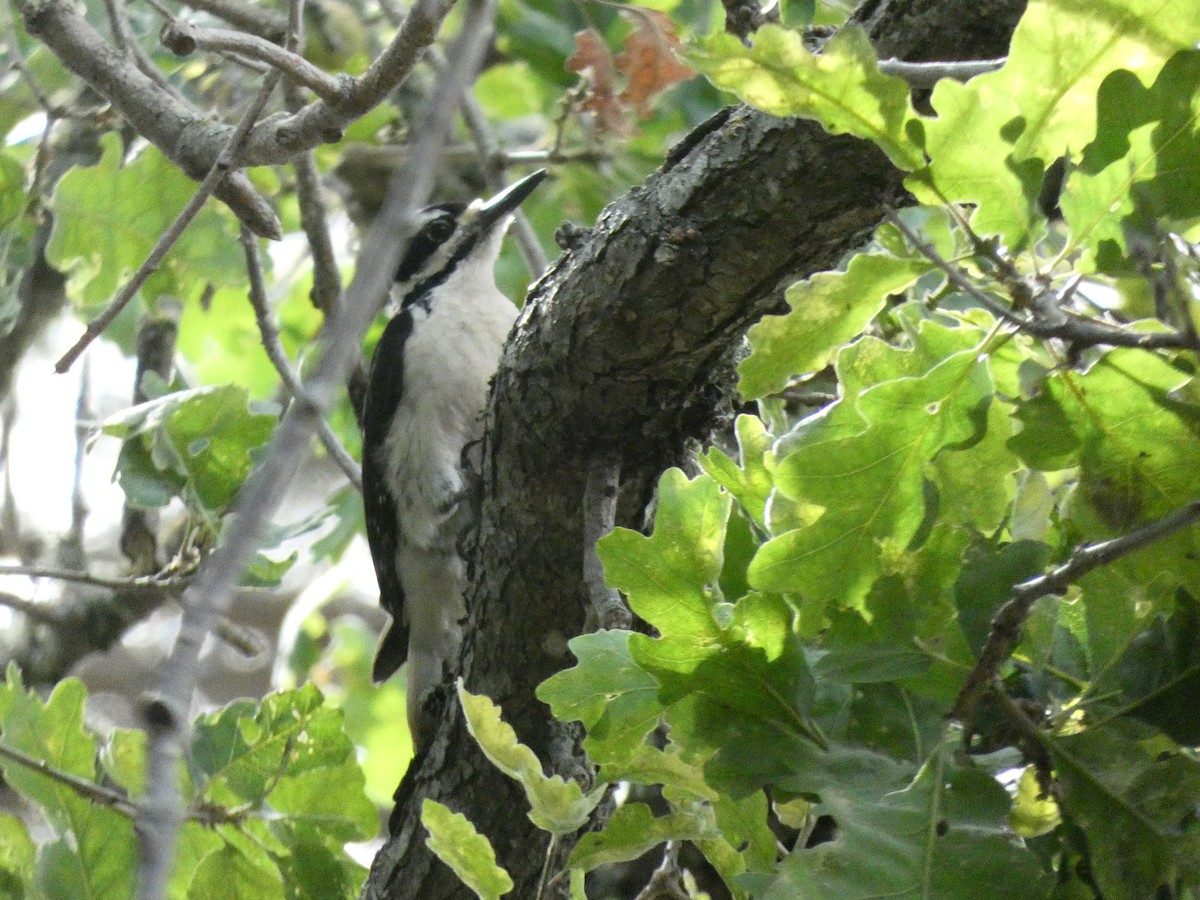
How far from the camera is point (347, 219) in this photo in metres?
4.96

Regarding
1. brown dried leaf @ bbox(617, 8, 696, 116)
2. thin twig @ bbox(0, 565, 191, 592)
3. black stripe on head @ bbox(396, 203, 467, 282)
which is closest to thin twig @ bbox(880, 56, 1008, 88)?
brown dried leaf @ bbox(617, 8, 696, 116)

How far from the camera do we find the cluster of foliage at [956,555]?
4.08 feet

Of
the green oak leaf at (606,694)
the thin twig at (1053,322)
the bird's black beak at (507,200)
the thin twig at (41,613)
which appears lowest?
the thin twig at (41,613)

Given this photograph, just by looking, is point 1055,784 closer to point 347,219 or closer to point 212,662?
point 347,219

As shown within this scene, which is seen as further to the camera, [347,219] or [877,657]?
[347,219]

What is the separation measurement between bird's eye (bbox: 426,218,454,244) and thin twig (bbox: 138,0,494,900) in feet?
10.5

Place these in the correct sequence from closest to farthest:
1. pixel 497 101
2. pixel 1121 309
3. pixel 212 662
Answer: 1. pixel 1121 309
2. pixel 497 101
3. pixel 212 662

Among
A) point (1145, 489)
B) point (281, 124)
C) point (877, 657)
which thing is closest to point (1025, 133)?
point (1145, 489)

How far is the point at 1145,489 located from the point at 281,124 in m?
1.29

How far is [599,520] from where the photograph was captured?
78.8 inches

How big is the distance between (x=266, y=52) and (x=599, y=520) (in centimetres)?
79

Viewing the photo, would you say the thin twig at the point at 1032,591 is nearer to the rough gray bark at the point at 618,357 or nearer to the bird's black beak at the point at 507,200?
the rough gray bark at the point at 618,357

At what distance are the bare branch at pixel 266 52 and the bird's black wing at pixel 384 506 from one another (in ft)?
5.82

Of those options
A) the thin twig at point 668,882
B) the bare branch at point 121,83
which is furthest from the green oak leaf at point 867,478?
the bare branch at point 121,83
